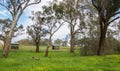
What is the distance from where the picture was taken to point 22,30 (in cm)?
7431

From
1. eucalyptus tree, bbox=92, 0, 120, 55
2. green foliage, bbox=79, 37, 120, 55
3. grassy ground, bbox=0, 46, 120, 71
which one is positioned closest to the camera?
grassy ground, bbox=0, 46, 120, 71

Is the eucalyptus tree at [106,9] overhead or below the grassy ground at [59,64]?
overhead

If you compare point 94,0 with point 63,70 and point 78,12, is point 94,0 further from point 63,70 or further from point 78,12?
point 78,12

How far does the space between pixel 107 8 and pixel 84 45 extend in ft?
43.1

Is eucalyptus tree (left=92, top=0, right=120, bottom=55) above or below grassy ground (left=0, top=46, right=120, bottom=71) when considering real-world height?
above

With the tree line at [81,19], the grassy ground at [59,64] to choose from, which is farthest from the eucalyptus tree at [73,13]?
the grassy ground at [59,64]

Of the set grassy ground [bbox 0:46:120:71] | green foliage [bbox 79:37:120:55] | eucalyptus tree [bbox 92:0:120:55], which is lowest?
grassy ground [bbox 0:46:120:71]

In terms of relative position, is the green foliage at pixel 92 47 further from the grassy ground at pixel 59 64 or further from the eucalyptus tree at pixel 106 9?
the grassy ground at pixel 59 64

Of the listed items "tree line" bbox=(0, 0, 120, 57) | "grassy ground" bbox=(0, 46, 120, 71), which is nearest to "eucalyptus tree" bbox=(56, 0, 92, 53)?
"tree line" bbox=(0, 0, 120, 57)

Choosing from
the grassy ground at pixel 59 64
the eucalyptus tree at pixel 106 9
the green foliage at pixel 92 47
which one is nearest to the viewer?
the grassy ground at pixel 59 64

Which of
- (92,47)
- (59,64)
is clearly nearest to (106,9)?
(92,47)

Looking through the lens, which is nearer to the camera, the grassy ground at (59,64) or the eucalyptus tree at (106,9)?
the grassy ground at (59,64)

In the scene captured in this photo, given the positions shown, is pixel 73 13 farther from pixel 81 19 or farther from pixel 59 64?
pixel 59 64

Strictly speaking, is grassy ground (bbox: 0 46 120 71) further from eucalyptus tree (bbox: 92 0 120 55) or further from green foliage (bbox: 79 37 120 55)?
green foliage (bbox: 79 37 120 55)
